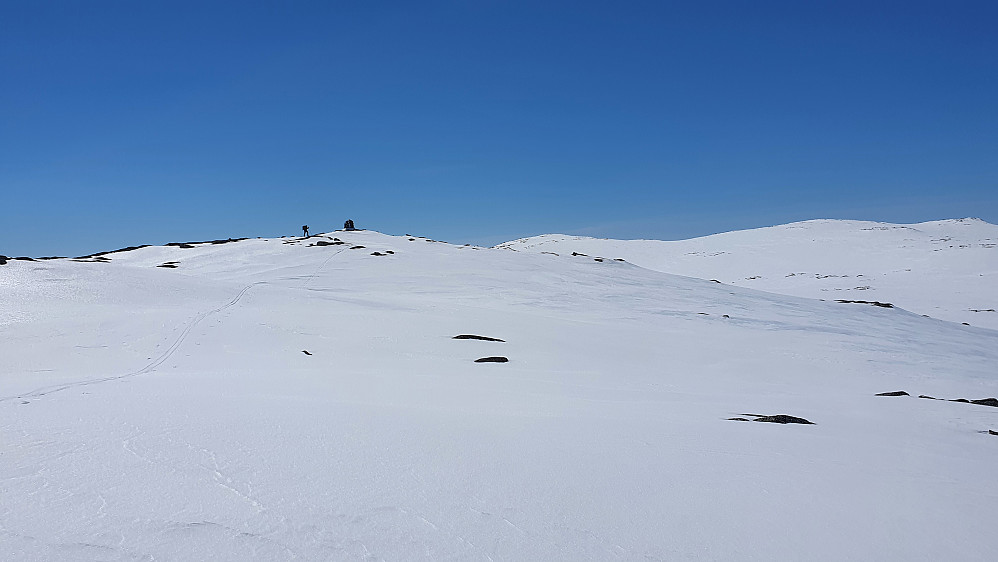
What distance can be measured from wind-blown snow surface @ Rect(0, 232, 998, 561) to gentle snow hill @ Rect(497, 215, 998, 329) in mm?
18124

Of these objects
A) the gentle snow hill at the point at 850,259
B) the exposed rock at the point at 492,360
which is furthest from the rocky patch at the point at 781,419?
the gentle snow hill at the point at 850,259

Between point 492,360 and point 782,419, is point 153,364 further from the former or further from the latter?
point 782,419

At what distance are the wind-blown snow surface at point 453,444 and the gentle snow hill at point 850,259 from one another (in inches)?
714

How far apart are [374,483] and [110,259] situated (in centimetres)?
2730

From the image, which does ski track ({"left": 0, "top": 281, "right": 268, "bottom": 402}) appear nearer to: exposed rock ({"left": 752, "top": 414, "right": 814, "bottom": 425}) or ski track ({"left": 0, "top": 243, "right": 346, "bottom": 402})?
ski track ({"left": 0, "top": 243, "right": 346, "bottom": 402})

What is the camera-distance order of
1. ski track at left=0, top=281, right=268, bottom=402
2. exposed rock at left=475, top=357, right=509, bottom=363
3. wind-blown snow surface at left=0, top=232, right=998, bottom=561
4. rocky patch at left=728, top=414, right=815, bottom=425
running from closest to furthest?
1. wind-blown snow surface at left=0, top=232, right=998, bottom=561
2. ski track at left=0, top=281, right=268, bottom=402
3. rocky patch at left=728, top=414, right=815, bottom=425
4. exposed rock at left=475, top=357, right=509, bottom=363

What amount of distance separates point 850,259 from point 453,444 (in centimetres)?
4705

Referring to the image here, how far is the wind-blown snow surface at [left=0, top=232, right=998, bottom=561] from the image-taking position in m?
2.69

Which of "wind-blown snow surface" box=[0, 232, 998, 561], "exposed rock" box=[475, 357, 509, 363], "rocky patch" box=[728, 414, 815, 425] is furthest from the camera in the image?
"exposed rock" box=[475, 357, 509, 363]

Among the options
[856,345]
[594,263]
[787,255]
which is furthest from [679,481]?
[787,255]

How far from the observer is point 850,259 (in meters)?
42.7

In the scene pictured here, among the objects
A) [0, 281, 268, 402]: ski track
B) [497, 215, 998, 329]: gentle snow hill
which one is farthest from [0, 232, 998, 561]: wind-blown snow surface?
[497, 215, 998, 329]: gentle snow hill

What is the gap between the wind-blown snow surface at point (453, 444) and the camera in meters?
2.69

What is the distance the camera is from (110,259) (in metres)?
25.0
